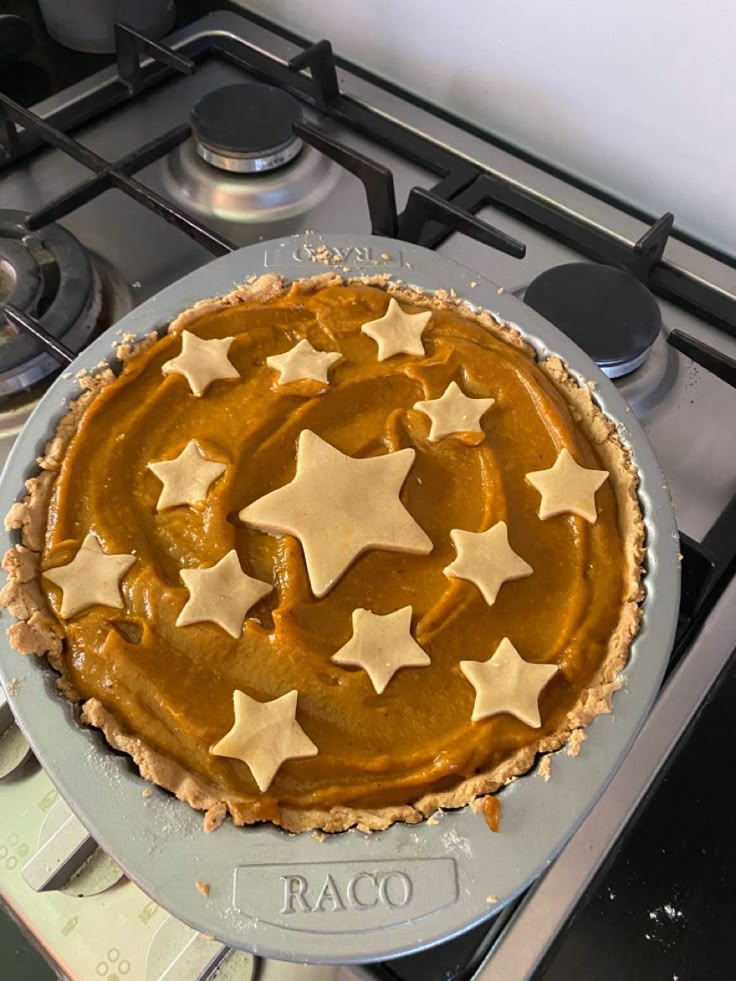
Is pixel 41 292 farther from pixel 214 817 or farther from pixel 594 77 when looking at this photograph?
pixel 594 77

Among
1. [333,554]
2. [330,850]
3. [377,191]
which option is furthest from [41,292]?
[330,850]

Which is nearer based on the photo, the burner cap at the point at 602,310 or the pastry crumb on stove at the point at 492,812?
the pastry crumb on stove at the point at 492,812

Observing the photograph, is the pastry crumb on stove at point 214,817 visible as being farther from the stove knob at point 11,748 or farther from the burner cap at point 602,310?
the burner cap at point 602,310

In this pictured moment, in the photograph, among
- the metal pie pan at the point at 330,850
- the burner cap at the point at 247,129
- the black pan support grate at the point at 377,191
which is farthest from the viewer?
the burner cap at the point at 247,129

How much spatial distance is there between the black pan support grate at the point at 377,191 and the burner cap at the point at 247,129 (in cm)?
5

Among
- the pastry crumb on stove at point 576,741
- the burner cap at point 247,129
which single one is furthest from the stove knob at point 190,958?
the burner cap at point 247,129

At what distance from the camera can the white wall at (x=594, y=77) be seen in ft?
4.44

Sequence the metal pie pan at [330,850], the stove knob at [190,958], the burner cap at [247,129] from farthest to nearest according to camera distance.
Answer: the burner cap at [247,129] → the stove knob at [190,958] → the metal pie pan at [330,850]

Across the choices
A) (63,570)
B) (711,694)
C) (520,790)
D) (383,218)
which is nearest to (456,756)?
(520,790)

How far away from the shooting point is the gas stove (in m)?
0.99

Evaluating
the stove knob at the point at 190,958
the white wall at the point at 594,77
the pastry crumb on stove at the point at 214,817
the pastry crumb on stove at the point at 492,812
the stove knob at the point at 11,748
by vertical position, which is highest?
the white wall at the point at 594,77

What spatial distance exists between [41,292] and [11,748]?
67 centimetres

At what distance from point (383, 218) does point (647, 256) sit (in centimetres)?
42

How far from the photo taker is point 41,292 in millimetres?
1337
